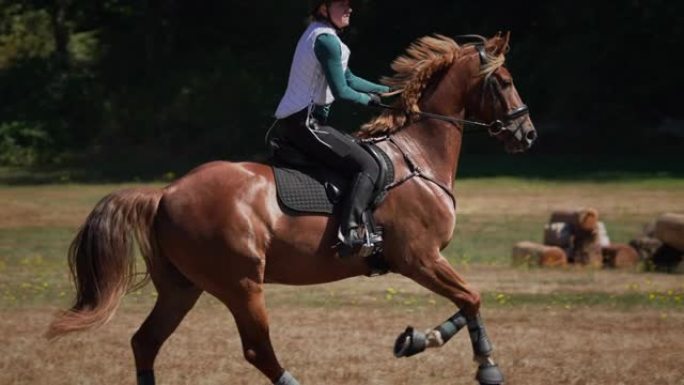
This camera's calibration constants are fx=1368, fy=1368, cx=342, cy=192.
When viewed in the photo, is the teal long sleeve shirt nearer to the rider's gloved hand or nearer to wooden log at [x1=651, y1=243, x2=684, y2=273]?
the rider's gloved hand

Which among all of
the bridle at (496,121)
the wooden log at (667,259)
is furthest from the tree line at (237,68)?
the bridle at (496,121)

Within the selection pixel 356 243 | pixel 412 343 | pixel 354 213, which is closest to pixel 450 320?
pixel 412 343

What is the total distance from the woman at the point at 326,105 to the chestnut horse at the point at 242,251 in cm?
22

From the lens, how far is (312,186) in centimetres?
994

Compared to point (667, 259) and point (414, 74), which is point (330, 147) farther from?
point (667, 259)

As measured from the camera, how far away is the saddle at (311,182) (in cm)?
985

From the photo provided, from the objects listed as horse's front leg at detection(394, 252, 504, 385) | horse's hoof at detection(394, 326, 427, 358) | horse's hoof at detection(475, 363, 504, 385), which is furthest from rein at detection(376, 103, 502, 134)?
horse's hoof at detection(475, 363, 504, 385)

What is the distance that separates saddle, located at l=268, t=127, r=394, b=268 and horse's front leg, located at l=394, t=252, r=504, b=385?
366 mm

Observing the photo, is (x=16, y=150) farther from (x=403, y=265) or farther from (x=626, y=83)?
(x=403, y=265)

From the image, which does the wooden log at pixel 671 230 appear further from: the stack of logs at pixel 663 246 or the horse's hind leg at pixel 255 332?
the horse's hind leg at pixel 255 332

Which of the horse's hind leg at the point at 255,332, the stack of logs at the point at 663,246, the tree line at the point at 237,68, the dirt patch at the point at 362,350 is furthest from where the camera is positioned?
the tree line at the point at 237,68

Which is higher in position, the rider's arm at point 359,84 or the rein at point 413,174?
the rider's arm at point 359,84

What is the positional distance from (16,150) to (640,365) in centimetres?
3392

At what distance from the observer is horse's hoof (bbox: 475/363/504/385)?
32.2 ft
